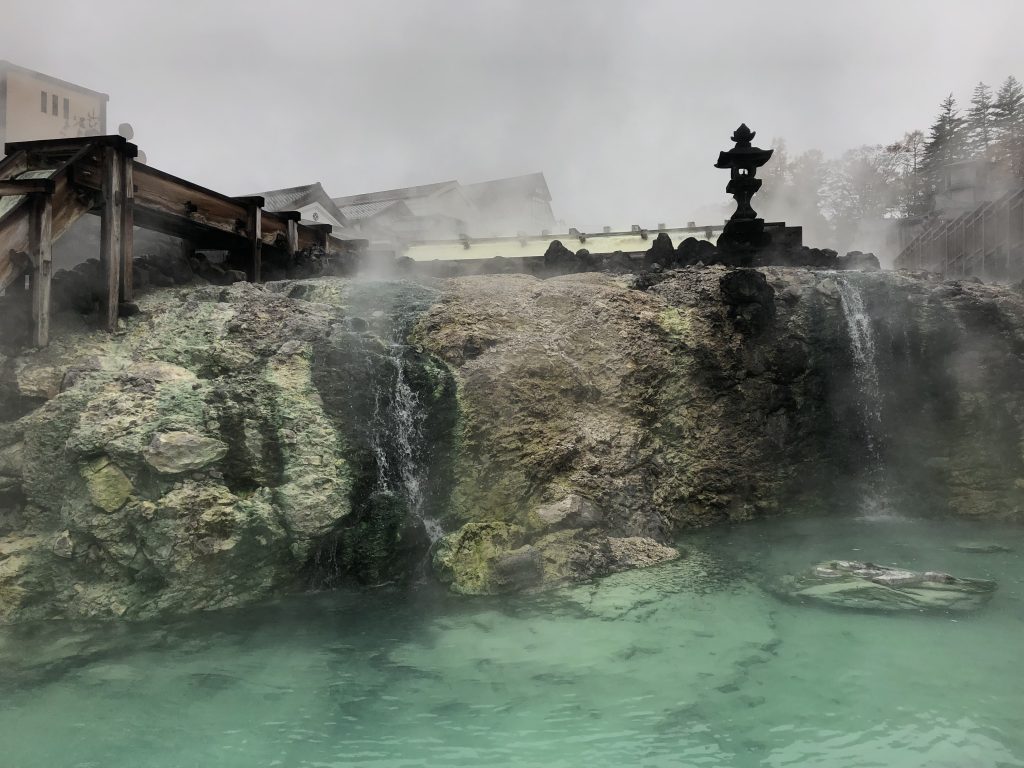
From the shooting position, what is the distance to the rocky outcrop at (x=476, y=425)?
248 inches

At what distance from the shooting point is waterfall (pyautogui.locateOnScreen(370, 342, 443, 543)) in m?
7.35

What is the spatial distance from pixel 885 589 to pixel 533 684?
3565mm

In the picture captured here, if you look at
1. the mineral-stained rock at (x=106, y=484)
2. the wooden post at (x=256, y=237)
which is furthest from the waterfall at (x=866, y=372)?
the mineral-stained rock at (x=106, y=484)

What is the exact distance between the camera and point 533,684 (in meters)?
4.86

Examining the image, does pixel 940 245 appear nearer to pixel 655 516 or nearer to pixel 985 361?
pixel 985 361

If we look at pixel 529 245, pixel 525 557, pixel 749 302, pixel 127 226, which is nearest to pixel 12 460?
pixel 127 226

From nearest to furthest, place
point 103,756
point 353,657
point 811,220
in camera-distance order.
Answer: point 103,756
point 353,657
point 811,220

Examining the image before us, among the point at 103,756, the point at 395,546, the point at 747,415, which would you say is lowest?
the point at 103,756

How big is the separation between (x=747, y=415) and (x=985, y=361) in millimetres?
3464

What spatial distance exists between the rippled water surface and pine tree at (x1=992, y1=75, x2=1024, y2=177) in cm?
3456

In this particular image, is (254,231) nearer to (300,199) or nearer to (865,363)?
(865,363)

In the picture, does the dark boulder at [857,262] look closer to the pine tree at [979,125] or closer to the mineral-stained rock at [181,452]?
the mineral-stained rock at [181,452]

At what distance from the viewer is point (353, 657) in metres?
5.29

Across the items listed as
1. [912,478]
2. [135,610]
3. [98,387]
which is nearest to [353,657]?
[135,610]
